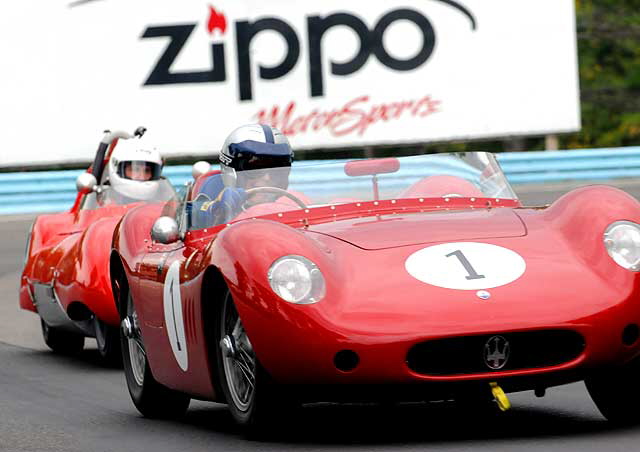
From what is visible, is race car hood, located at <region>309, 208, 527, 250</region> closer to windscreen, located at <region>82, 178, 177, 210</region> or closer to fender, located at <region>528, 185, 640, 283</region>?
fender, located at <region>528, 185, 640, 283</region>

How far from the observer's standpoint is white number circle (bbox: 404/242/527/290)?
17.6 feet

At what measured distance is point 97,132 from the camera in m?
27.9

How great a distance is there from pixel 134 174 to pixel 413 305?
22.3ft

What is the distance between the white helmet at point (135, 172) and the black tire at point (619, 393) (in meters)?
6.44

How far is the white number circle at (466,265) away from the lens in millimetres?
5367

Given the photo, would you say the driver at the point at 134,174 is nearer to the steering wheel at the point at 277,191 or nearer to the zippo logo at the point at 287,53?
the steering wheel at the point at 277,191

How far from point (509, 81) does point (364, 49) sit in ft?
8.98

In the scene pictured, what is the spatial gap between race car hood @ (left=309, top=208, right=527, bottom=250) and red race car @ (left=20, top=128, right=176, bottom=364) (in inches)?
142

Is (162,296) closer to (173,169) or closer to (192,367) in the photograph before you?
(192,367)

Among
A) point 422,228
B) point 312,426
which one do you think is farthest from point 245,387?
point 422,228

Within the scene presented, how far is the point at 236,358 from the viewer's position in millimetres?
5684

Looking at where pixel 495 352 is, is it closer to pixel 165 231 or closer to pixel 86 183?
pixel 165 231

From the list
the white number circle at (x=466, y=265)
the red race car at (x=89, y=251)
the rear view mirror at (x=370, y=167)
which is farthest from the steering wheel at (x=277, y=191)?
the red race car at (x=89, y=251)

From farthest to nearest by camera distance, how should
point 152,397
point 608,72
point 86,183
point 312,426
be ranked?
1. point 608,72
2. point 86,183
3. point 152,397
4. point 312,426
